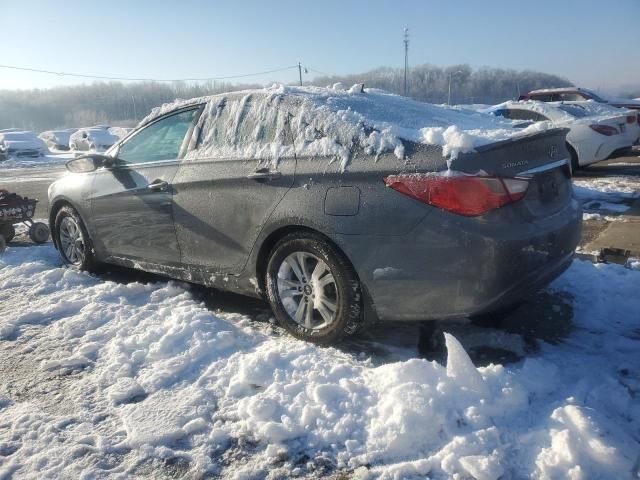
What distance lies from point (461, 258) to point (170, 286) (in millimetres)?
2609

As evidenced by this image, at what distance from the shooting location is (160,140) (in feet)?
13.7

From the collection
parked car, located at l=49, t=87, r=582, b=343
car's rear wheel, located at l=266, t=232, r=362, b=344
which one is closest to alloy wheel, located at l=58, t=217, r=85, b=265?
parked car, located at l=49, t=87, r=582, b=343

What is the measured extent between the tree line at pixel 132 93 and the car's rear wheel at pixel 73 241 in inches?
2888

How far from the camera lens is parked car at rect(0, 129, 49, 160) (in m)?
27.7

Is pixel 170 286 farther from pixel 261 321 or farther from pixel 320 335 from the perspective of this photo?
pixel 320 335

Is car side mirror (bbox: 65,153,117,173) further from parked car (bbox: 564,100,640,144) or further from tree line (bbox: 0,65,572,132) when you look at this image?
tree line (bbox: 0,65,572,132)

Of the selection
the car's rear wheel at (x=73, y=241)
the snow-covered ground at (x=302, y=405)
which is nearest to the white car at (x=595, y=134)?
the snow-covered ground at (x=302, y=405)

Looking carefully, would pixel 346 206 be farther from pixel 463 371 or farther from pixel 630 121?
pixel 630 121

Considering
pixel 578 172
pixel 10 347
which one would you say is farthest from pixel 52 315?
pixel 578 172

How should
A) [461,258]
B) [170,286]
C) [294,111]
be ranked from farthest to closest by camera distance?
[170,286] → [294,111] → [461,258]

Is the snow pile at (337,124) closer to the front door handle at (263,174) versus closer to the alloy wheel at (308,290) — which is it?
the front door handle at (263,174)

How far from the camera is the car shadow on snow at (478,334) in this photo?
9.78 ft

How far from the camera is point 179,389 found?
2.74 m

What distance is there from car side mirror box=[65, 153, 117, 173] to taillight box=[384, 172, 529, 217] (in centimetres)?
300
